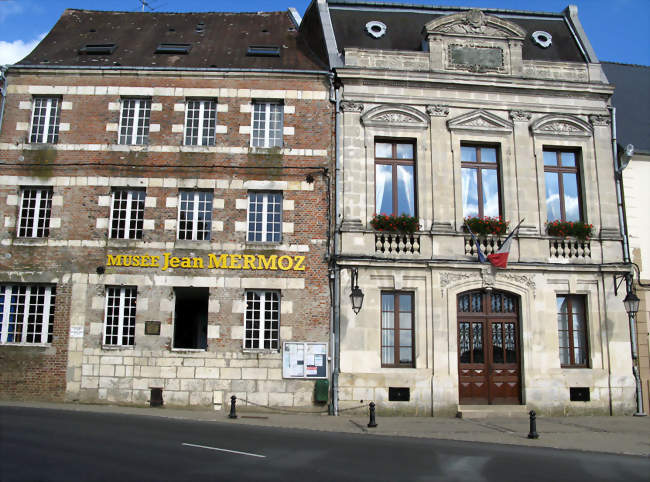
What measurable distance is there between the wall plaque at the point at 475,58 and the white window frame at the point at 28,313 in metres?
12.7

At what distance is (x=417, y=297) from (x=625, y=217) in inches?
256

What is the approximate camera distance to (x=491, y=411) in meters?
15.0

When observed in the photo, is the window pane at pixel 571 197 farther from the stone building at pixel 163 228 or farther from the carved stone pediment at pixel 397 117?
the stone building at pixel 163 228

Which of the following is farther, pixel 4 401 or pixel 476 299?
pixel 476 299

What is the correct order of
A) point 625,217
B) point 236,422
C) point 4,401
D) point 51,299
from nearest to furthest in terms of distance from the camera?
point 236,422 → point 4,401 → point 51,299 → point 625,217

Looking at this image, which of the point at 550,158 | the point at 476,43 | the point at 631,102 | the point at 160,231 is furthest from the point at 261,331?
the point at 631,102

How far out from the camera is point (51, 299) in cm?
1588

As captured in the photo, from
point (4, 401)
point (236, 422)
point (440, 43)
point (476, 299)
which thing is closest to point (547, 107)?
point (440, 43)

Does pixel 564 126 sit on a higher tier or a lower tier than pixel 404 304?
higher

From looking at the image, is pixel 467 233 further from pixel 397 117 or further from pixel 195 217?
pixel 195 217

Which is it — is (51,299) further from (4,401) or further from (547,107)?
(547,107)

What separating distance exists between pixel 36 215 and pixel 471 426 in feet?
40.5

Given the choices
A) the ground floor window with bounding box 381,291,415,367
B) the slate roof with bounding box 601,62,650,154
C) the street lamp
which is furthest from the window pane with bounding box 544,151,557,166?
the street lamp

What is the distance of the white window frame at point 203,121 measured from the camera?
16766 millimetres
